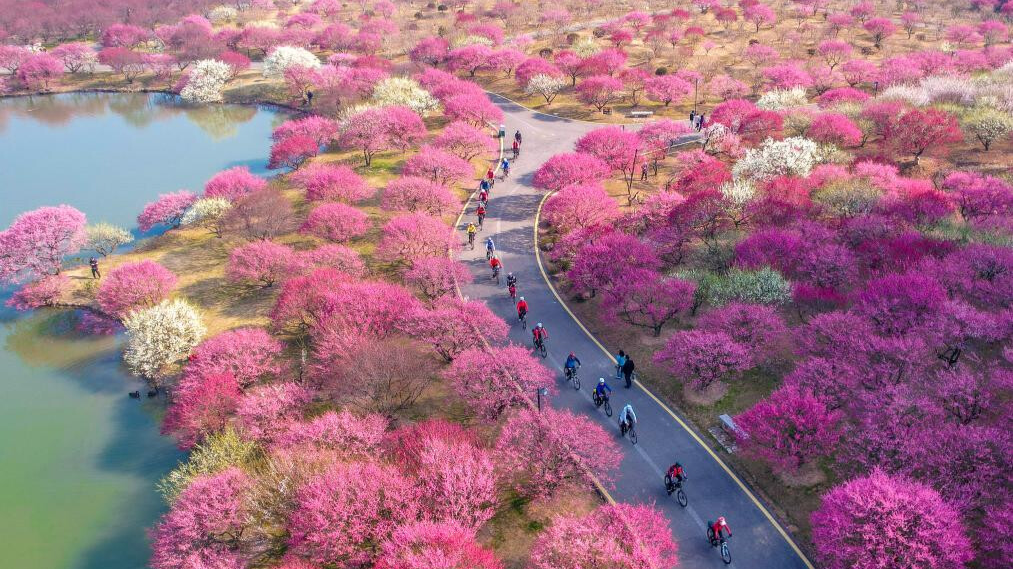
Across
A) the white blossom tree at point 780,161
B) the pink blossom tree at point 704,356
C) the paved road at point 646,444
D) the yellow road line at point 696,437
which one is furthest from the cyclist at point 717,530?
the white blossom tree at point 780,161

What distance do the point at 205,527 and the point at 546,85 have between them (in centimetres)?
6781

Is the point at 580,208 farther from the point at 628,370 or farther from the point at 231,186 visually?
the point at 231,186

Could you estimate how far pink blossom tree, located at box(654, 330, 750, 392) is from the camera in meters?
28.5

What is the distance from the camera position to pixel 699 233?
1625 inches

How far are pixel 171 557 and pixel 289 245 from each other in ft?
99.6

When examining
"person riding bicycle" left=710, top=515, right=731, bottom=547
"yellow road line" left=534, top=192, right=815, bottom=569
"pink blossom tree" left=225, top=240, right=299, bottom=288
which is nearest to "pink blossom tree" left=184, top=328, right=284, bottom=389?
"pink blossom tree" left=225, top=240, right=299, bottom=288

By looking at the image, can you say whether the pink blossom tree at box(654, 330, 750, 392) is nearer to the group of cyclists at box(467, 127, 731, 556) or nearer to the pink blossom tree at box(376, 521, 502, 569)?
the group of cyclists at box(467, 127, 731, 556)

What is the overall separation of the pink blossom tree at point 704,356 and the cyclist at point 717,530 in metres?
8.35

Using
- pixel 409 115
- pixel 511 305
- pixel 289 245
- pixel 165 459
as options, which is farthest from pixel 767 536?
pixel 409 115

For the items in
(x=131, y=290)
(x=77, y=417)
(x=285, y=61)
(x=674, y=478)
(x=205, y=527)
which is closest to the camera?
(x=205, y=527)

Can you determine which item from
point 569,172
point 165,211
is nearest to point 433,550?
point 569,172

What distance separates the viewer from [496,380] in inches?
1099

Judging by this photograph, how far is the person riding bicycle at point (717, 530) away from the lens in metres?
21.3

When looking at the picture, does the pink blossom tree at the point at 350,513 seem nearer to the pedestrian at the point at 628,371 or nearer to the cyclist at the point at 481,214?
the pedestrian at the point at 628,371
